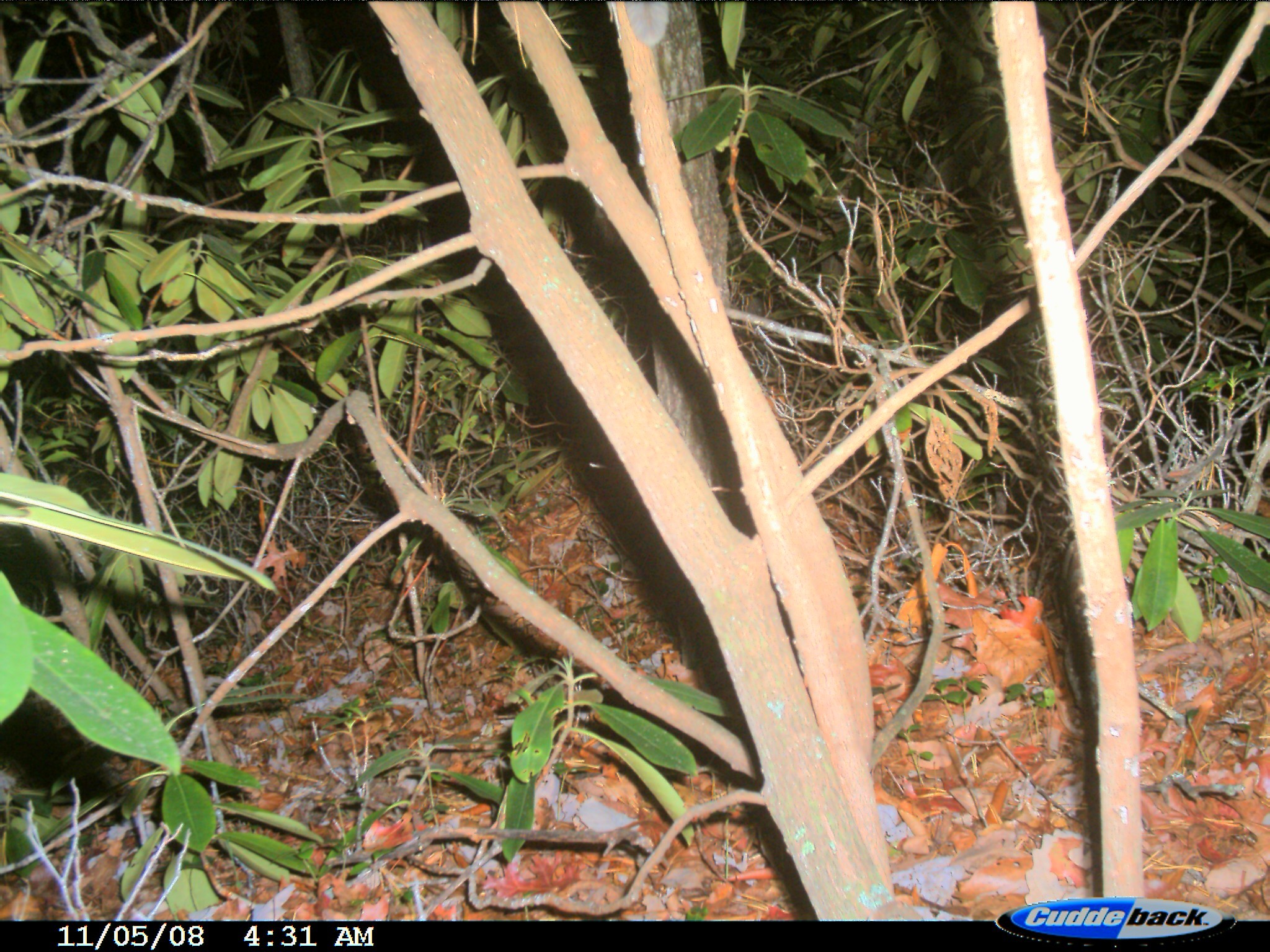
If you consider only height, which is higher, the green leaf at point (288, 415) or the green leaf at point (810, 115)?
the green leaf at point (810, 115)

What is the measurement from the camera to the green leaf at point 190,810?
1349 millimetres

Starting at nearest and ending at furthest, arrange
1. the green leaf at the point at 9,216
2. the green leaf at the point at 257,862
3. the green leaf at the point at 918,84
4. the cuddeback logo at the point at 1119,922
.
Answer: the cuddeback logo at the point at 1119,922 → the green leaf at the point at 9,216 → the green leaf at the point at 257,862 → the green leaf at the point at 918,84

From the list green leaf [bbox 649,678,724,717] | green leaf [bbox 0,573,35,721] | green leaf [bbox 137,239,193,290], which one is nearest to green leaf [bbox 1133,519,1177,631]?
green leaf [bbox 649,678,724,717]

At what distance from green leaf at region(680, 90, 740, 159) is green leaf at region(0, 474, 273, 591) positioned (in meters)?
1.10

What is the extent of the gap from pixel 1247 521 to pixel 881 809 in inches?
42.3

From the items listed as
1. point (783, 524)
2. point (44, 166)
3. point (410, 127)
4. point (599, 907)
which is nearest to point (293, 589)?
point (44, 166)

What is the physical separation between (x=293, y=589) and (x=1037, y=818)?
2935 mm

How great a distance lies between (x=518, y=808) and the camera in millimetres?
1367

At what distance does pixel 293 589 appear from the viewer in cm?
323

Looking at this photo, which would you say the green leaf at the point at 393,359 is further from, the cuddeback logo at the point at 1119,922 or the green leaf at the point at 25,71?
the cuddeback logo at the point at 1119,922

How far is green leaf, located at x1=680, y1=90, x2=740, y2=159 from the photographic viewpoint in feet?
4.60

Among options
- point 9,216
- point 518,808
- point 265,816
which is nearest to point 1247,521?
point 518,808

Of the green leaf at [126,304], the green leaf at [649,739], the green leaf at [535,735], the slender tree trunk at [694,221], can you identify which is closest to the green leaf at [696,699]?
the green leaf at [649,739]

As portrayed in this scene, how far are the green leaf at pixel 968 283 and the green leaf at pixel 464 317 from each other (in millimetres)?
1372
